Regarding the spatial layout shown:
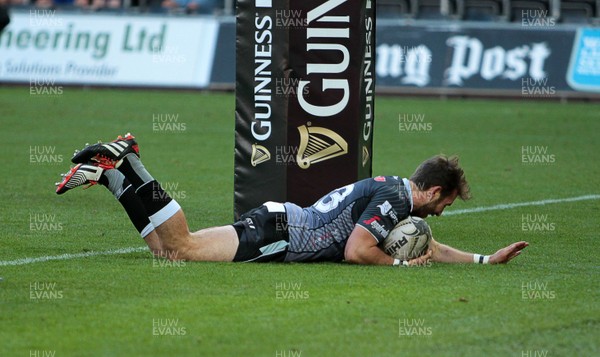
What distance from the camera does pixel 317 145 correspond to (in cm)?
1058

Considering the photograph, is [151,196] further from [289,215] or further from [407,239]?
[407,239]

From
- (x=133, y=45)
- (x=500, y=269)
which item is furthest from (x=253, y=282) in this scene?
(x=133, y=45)

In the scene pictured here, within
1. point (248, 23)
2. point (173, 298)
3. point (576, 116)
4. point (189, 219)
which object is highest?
point (248, 23)

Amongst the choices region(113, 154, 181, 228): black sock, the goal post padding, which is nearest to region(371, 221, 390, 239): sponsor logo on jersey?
region(113, 154, 181, 228): black sock

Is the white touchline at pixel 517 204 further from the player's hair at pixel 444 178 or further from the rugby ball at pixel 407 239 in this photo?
the player's hair at pixel 444 178

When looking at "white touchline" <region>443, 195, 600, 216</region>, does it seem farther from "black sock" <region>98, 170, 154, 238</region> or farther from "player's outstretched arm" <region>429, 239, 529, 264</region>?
"black sock" <region>98, 170, 154, 238</region>

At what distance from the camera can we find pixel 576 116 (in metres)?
24.0

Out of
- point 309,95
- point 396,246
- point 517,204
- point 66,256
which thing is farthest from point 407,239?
point 517,204

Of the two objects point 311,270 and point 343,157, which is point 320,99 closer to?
point 343,157

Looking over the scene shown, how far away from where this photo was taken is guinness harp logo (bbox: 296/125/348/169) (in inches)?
416

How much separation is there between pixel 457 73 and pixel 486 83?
2.35ft

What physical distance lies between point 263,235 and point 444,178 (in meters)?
1.45

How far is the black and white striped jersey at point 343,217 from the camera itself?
8.73 metres

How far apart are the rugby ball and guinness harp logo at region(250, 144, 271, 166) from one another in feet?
6.58
